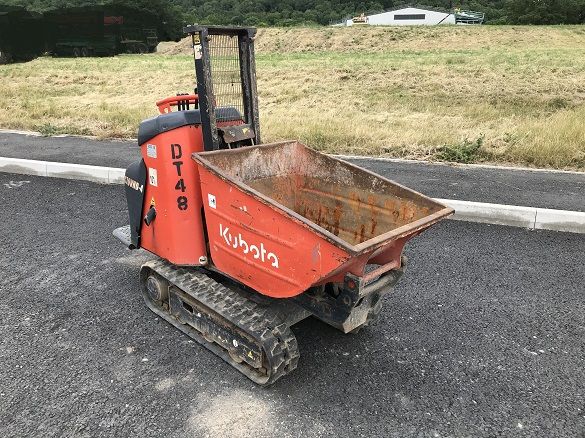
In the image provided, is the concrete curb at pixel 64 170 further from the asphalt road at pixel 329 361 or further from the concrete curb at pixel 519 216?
the concrete curb at pixel 519 216

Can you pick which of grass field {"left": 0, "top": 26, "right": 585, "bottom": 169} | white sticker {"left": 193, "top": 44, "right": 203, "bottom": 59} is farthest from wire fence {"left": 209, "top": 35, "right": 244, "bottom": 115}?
grass field {"left": 0, "top": 26, "right": 585, "bottom": 169}

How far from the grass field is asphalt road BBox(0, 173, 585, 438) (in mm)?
4304

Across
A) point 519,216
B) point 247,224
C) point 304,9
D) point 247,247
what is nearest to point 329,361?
point 247,247

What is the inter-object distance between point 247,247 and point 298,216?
0.56 metres

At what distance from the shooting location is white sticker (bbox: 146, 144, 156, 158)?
3834 millimetres

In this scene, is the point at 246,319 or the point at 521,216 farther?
the point at 521,216

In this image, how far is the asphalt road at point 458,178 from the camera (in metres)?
6.87

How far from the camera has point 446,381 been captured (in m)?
3.40

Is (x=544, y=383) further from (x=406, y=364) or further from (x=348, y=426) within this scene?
(x=348, y=426)

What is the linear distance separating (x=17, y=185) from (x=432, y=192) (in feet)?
20.6

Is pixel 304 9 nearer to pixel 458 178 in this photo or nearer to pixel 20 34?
pixel 20 34

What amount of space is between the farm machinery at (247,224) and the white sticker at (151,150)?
14mm

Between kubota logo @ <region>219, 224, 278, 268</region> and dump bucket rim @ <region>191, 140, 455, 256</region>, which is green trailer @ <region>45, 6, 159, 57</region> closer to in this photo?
dump bucket rim @ <region>191, 140, 455, 256</region>

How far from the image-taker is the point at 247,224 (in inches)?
128
